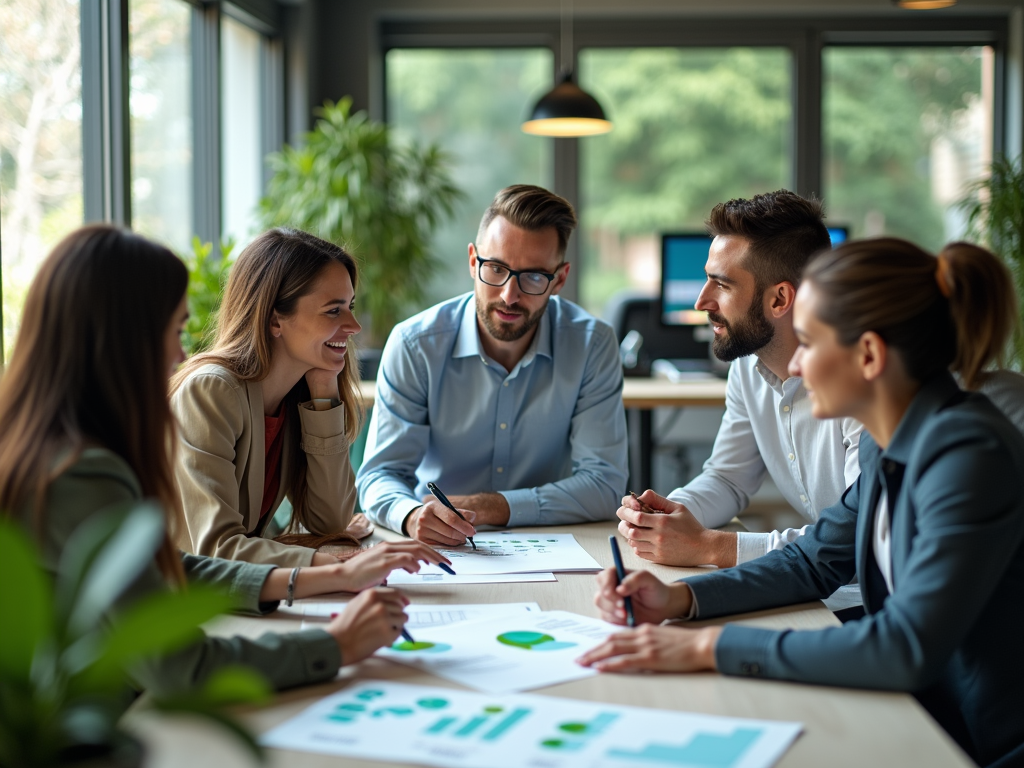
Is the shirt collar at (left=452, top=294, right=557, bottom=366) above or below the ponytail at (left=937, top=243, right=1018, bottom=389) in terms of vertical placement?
below

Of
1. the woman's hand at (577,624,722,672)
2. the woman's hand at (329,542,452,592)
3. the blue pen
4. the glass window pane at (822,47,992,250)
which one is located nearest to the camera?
the woman's hand at (577,624,722,672)

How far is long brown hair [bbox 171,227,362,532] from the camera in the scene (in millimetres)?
1796

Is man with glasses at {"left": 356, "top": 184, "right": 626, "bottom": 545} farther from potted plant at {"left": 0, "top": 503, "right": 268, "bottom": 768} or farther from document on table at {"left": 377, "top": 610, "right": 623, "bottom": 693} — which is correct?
potted plant at {"left": 0, "top": 503, "right": 268, "bottom": 768}

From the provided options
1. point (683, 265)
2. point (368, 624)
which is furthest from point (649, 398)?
point (368, 624)

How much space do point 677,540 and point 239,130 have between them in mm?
3973

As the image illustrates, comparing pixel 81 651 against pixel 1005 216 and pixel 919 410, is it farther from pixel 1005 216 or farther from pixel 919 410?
pixel 1005 216

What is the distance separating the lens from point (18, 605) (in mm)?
619

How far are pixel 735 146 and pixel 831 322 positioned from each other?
4643 millimetres

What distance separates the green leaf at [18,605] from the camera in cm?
62

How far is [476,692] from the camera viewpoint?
108 centimetres

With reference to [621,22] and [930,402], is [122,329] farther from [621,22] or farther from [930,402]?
[621,22]

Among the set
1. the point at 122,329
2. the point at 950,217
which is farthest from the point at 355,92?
the point at 122,329

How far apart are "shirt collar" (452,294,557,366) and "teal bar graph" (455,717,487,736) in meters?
1.34

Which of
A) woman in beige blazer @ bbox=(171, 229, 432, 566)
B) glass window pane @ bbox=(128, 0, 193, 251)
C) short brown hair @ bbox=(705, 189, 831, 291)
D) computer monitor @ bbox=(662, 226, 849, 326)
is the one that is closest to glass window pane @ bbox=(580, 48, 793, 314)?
computer monitor @ bbox=(662, 226, 849, 326)
